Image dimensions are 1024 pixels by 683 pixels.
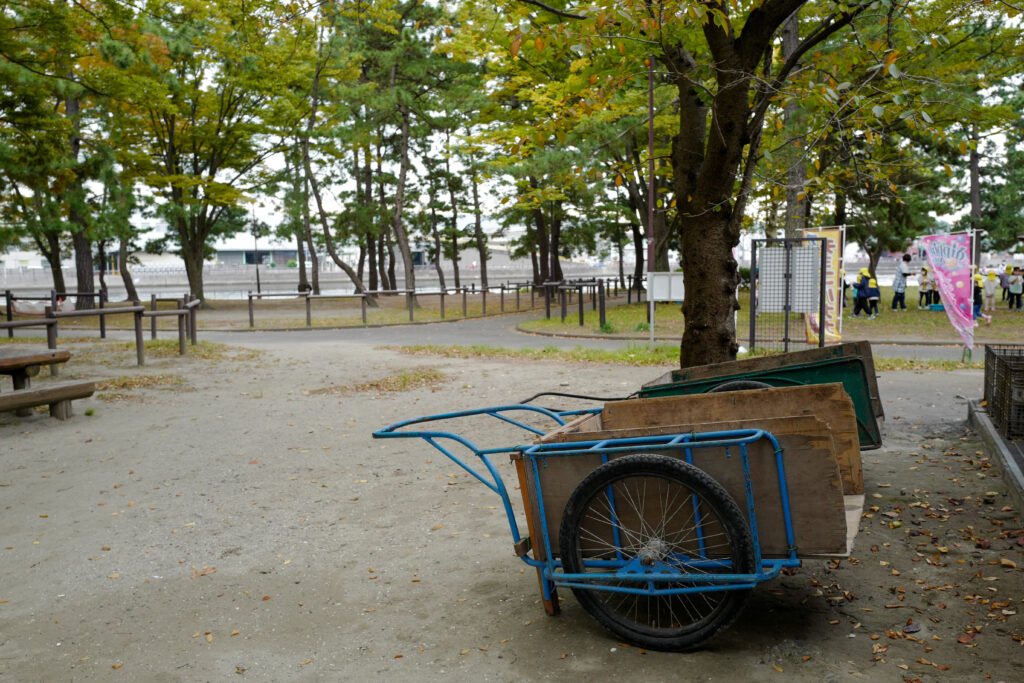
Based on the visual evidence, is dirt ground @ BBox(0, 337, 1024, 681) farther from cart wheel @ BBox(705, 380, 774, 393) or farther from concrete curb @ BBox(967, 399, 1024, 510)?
cart wheel @ BBox(705, 380, 774, 393)

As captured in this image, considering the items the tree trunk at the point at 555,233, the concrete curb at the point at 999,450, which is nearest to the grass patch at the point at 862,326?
the tree trunk at the point at 555,233

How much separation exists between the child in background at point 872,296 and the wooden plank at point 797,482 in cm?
2141

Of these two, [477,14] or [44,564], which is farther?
[477,14]

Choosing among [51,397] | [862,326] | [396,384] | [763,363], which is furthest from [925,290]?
[51,397]

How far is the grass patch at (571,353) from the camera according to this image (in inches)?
536

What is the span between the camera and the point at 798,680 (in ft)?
10.3

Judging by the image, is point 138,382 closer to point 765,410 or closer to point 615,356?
point 615,356

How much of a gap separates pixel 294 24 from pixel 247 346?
10.9 metres

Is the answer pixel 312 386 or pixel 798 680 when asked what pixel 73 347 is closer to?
pixel 312 386

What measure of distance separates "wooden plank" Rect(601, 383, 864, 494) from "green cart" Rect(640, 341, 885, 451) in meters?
1.05

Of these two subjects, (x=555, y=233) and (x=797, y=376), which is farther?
(x=555, y=233)

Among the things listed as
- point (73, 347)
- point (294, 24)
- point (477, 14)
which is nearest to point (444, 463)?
point (294, 24)

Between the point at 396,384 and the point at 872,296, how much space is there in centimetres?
1646

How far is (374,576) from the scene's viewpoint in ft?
14.7
